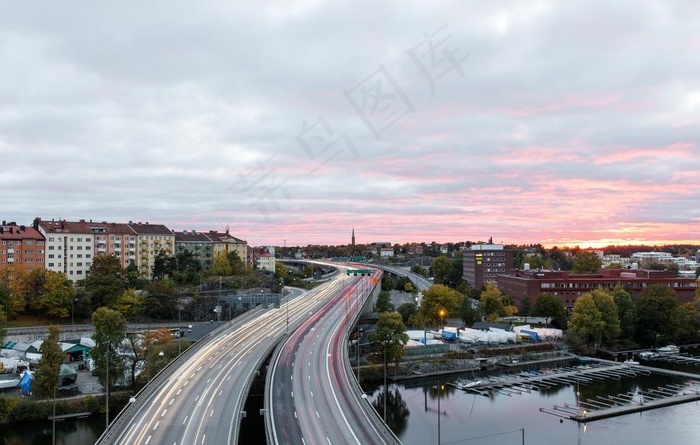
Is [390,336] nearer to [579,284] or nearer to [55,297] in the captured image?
[55,297]

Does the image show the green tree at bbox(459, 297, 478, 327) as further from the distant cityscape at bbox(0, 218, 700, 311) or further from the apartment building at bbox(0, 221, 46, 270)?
the apartment building at bbox(0, 221, 46, 270)

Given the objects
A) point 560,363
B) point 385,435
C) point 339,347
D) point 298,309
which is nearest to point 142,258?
point 298,309

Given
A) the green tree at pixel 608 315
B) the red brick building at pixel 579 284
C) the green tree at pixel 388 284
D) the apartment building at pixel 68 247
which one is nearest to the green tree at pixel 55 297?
the apartment building at pixel 68 247

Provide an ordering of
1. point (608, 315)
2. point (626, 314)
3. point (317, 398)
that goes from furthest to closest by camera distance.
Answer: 1. point (626, 314)
2. point (608, 315)
3. point (317, 398)

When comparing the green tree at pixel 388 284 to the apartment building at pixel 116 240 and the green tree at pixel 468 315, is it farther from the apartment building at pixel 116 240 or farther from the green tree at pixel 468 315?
the apartment building at pixel 116 240

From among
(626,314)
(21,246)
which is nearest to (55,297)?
(21,246)

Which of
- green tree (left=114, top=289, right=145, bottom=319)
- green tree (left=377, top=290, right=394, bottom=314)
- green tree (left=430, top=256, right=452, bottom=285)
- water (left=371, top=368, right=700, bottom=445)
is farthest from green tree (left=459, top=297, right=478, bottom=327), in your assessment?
green tree (left=430, top=256, right=452, bottom=285)

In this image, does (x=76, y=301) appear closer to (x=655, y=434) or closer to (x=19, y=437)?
(x=19, y=437)
